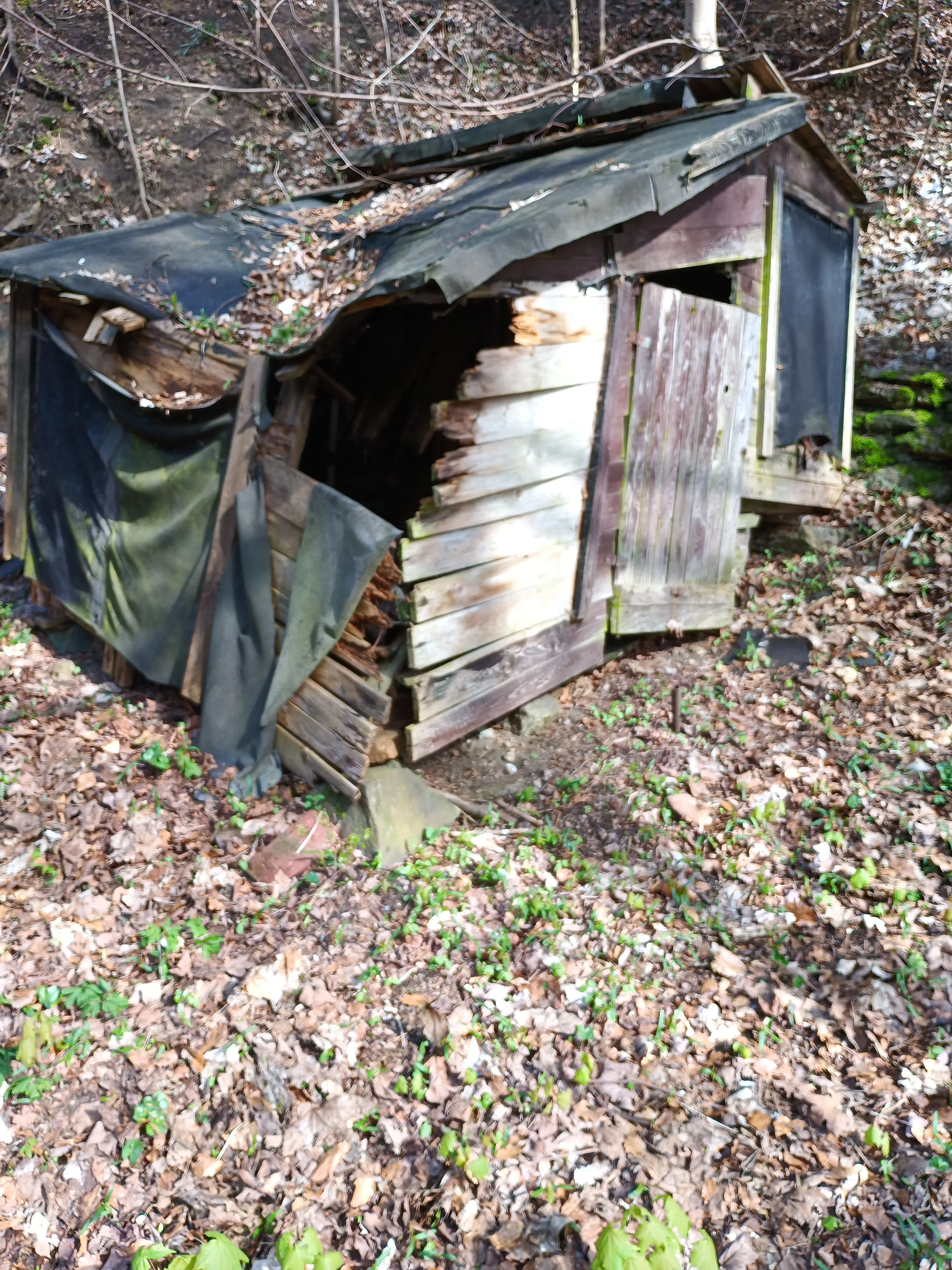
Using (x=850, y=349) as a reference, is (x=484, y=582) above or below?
below

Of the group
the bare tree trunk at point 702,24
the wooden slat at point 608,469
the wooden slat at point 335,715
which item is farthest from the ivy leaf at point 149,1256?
the bare tree trunk at point 702,24

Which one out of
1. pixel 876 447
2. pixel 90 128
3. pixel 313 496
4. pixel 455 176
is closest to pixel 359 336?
pixel 455 176

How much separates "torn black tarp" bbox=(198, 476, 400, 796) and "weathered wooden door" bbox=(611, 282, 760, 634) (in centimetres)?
221

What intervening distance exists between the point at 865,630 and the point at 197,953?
517 cm

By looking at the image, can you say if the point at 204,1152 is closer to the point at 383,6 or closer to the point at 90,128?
the point at 90,128

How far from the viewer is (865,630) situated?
21.6 feet

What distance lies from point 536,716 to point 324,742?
1588 mm

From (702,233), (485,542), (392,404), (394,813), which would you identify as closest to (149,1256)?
(394,813)

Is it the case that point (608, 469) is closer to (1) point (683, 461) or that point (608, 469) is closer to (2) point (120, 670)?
(1) point (683, 461)

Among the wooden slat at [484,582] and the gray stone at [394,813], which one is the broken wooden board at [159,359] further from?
the gray stone at [394,813]

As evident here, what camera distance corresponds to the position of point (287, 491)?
16.6 ft

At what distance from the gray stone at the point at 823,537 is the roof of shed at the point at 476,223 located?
10.4 ft

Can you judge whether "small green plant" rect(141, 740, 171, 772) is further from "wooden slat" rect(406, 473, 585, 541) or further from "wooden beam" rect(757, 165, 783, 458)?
"wooden beam" rect(757, 165, 783, 458)

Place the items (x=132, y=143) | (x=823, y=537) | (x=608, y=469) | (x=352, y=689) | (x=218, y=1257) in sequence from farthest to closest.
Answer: (x=132, y=143), (x=823, y=537), (x=608, y=469), (x=352, y=689), (x=218, y=1257)
